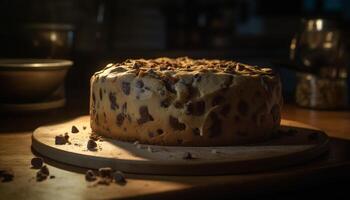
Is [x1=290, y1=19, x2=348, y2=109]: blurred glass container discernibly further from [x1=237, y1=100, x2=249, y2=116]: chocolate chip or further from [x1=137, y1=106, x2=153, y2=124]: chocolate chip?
[x1=137, y1=106, x2=153, y2=124]: chocolate chip

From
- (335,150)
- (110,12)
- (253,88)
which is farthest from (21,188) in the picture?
(110,12)

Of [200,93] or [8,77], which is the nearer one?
[200,93]

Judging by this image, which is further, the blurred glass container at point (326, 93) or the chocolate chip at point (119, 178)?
the blurred glass container at point (326, 93)

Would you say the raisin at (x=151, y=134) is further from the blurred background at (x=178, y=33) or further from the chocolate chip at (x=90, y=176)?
the blurred background at (x=178, y=33)

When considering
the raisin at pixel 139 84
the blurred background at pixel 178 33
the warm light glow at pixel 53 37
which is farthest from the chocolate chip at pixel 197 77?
the warm light glow at pixel 53 37

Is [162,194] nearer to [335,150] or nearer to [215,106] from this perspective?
[215,106]
